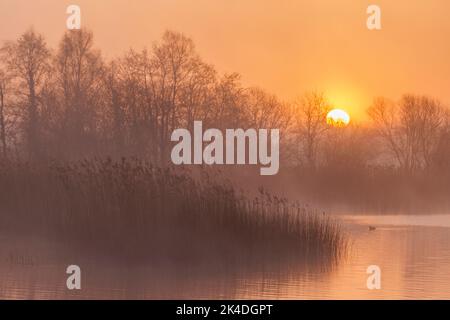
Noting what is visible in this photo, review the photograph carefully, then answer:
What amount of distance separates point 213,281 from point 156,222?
1.42 metres

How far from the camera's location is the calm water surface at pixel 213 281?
33.5ft

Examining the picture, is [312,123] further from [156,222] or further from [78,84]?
[156,222]

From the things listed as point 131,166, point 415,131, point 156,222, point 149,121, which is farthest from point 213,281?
point 415,131

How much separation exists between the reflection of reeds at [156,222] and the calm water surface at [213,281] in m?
0.37

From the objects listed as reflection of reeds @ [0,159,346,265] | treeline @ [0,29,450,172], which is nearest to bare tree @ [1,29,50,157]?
treeline @ [0,29,450,172]

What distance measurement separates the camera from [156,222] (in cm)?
1187

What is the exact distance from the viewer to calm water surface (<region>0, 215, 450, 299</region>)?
33.5ft

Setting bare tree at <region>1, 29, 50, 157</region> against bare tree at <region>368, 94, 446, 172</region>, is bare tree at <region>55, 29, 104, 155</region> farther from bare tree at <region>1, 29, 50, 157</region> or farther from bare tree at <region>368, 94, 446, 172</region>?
bare tree at <region>368, 94, 446, 172</region>

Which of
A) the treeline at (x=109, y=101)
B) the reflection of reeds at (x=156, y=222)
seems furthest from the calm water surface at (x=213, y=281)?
the treeline at (x=109, y=101)

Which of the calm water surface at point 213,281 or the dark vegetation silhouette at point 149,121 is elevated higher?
the dark vegetation silhouette at point 149,121

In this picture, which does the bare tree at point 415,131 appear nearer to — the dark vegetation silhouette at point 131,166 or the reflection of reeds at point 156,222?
the dark vegetation silhouette at point 131,166

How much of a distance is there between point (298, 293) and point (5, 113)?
23.6 metres
